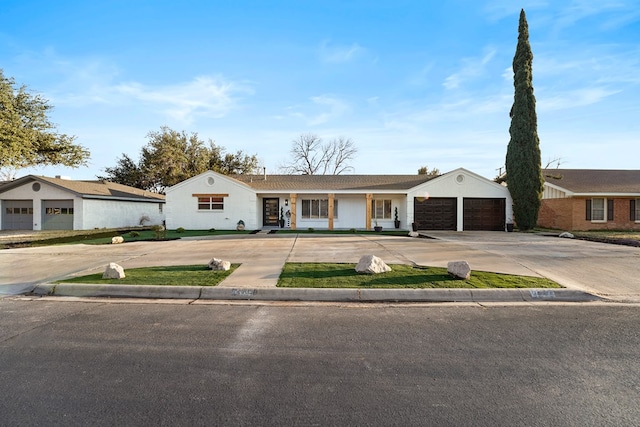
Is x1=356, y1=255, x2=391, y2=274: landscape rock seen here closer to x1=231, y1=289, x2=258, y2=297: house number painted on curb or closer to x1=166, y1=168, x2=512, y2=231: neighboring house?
→ x1=231, y1=289, x2=258, y2=297: house number painted on curb

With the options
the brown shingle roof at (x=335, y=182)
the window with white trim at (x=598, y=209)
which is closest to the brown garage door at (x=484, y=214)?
the brown shingle roof at (x=335, y=182)

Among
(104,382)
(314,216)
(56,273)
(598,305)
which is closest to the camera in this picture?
(104,382)

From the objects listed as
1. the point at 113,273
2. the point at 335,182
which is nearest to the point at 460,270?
the point at 113,273

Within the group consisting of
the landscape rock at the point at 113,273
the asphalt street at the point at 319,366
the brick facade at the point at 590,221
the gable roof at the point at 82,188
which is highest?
the gable roof at the point at 82,188

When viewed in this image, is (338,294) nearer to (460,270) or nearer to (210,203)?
(460,270)

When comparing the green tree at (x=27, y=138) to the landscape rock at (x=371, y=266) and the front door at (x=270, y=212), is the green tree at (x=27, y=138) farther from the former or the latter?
the landscape rock at (x=371, y=266)

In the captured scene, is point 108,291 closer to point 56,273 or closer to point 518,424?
point 56,273

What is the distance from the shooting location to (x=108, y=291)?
6.92 metres

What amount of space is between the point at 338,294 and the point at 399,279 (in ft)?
5.52

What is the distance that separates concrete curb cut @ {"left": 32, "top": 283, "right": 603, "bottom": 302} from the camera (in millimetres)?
6613

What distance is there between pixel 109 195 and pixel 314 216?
15.9 meters

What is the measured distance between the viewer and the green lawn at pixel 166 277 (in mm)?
7284

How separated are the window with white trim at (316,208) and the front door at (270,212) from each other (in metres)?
2.12

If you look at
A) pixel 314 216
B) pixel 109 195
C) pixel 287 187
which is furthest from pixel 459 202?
pixel 109 195
